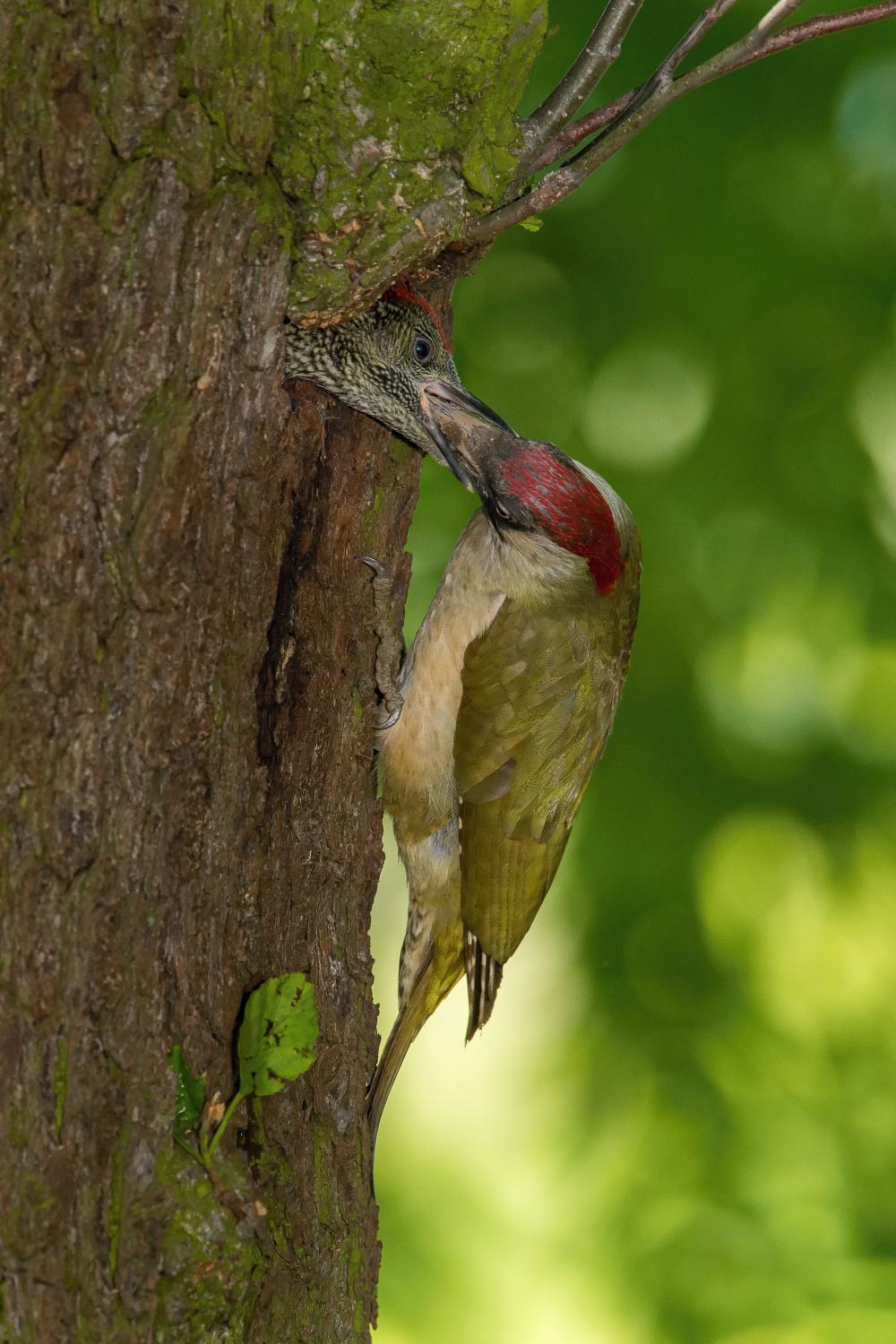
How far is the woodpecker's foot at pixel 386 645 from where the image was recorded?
1.58 metres

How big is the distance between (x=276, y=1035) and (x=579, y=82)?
1284mm

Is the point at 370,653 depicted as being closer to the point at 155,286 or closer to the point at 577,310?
the point at 155,286

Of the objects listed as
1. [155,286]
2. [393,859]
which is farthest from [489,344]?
[155,286]

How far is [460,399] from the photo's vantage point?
5.67 ft

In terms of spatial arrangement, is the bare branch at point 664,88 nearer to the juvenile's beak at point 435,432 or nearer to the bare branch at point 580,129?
the bare branch at point 580,129

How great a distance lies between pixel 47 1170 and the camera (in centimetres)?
104

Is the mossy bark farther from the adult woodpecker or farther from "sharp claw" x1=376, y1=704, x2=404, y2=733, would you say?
the adult woodpecker

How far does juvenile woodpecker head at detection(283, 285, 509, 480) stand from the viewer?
1461 millimetres

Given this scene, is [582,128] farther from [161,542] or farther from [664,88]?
[161,542]

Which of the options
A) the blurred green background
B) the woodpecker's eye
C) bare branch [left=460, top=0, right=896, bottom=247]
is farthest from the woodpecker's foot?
the blurred green background

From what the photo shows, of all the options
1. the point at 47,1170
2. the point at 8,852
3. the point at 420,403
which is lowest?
the point at 47,1170

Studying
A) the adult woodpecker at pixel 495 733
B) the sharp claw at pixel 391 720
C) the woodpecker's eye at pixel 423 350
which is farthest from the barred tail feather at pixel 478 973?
the woodpecker's eye at pixel 423 350

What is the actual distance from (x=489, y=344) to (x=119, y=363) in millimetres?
1720

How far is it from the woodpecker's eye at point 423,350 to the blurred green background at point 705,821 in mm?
980
